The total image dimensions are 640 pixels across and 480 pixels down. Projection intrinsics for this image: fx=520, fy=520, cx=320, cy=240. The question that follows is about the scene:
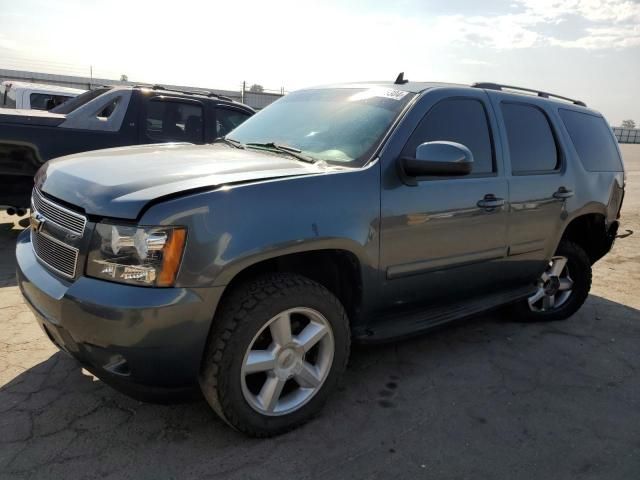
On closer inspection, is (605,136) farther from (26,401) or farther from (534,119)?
(26,401)

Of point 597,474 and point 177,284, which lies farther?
point 597,474

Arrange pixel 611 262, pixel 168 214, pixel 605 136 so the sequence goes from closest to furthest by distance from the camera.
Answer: pixel 168 214 < pixel 605 136 < pixel 611 262

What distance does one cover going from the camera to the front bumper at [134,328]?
2.15 m

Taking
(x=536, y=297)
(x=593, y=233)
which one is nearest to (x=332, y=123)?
(x=536, y=297)

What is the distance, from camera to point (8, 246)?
591 cm

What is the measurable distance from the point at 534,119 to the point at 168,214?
306cm

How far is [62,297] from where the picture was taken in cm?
229

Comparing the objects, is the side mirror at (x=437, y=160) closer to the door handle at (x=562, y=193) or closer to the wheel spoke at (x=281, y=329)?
the wheel spoke at (x=281, y=329)

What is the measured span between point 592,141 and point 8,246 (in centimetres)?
615

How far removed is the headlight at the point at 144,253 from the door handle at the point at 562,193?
2.99 metres

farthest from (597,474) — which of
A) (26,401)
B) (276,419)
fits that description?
(26,401)

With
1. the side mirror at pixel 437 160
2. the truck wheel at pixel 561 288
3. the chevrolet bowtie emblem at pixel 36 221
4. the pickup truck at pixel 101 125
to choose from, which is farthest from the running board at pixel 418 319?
Answer: the pickup truck at pixel 101 125

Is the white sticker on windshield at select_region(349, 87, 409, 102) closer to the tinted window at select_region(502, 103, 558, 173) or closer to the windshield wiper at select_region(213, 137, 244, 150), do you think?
the windshield wiper at select_region(213, 137, 244, 150)

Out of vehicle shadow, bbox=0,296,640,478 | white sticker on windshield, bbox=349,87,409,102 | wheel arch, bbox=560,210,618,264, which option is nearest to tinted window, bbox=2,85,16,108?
vehicle shadow, bbox=0,296,640,478
